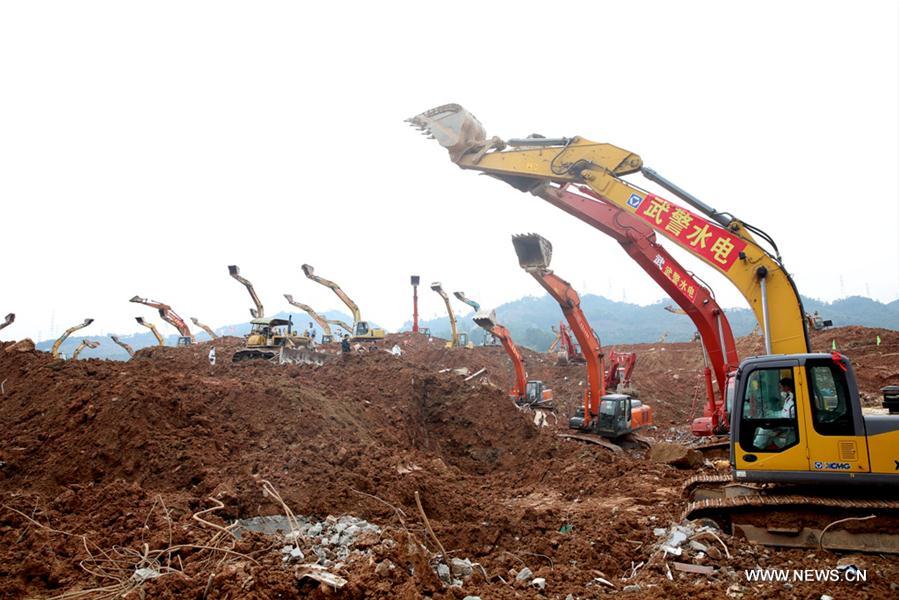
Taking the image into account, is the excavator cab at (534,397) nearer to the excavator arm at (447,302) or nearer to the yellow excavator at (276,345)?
the yellow excavator at (276,345)

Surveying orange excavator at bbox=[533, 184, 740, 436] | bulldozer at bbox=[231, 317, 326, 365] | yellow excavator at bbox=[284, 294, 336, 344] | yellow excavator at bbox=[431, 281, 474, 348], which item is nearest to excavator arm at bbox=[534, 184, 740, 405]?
orange excavator at bbox=[533, 184, 740, 436]

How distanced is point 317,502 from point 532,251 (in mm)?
7755

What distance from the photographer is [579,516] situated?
719 cm

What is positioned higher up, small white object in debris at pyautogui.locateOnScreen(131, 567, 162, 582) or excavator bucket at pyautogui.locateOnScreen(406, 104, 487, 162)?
excavator bucket at pyautogui.locateOnScreen(406, 104, 487, 162)

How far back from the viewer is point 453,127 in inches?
379

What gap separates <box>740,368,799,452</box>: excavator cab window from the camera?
5.25 m

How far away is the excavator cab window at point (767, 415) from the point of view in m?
5.25

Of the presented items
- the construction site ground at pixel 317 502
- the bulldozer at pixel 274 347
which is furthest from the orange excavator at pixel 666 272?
the bulldozer at pixel 274 347

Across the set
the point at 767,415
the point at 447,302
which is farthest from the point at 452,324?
the point at 767,415

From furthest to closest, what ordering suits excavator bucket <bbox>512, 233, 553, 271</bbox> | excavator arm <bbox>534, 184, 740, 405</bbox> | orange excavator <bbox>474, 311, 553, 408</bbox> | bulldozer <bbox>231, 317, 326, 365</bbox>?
bulldozer <bbox>231, 317, 326, 365</bbox>
orange excavator <bbox>474, 311, 553, 408</bbox>
excavator bucket <bbox>512, 233, 553, 271</bbox>
excavator arm <bbox>534, 184, 740, 405</bbox>
